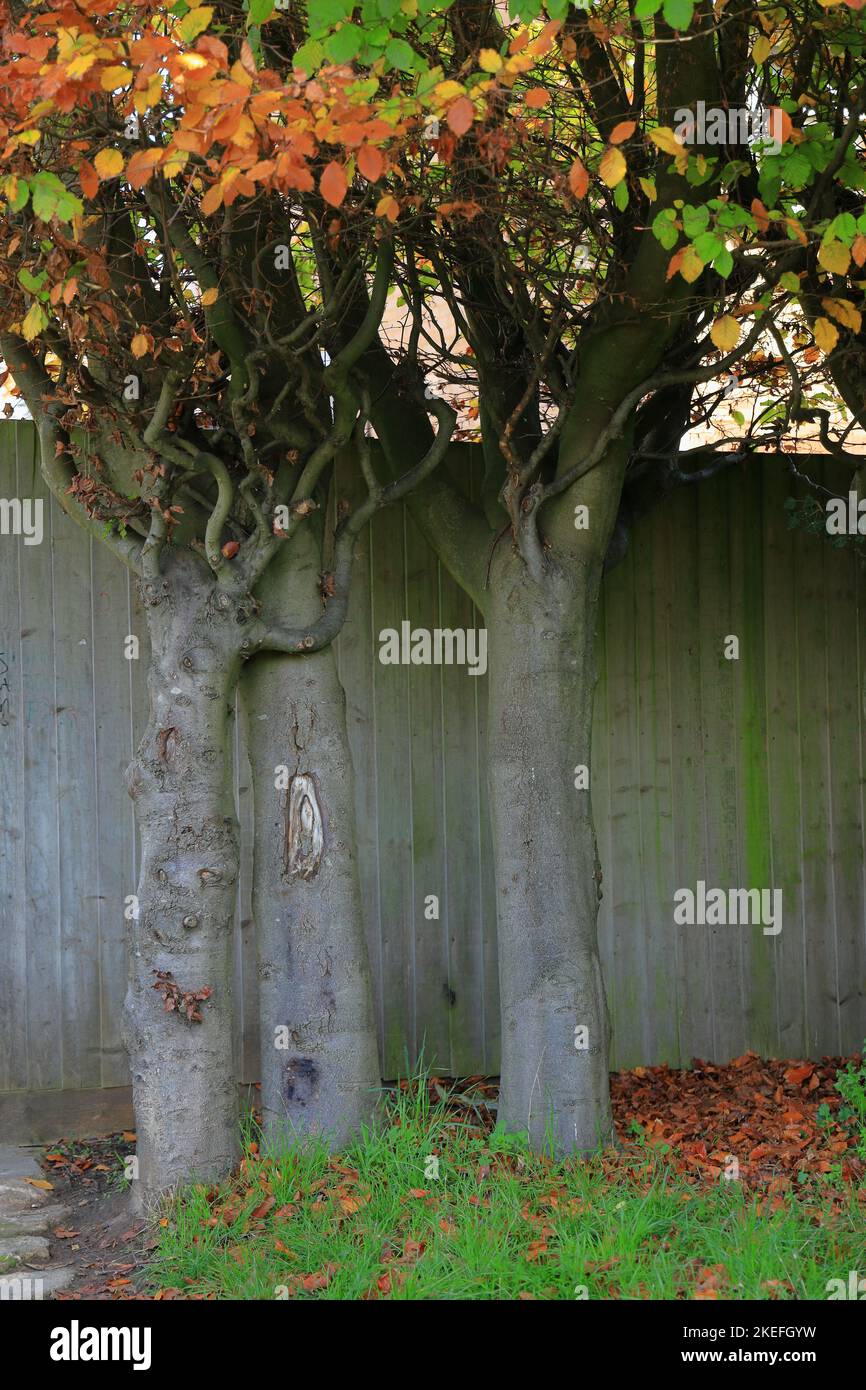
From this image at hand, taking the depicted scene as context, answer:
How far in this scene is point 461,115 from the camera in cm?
365

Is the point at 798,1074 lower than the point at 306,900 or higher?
lower

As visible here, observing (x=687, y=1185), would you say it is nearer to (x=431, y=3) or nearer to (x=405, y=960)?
(x=405, y=960)

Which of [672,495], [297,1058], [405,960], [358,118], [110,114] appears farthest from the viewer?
[672,495]

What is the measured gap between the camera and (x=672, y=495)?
6.93 m

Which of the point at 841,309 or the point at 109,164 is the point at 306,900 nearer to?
the point at 109,164

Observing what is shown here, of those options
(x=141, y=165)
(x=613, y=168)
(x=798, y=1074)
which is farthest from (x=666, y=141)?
(x=798, y=1074)

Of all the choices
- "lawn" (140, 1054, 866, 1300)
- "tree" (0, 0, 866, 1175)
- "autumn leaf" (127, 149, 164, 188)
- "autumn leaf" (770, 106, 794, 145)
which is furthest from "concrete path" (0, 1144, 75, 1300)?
"autumn leaf" (770, 106, 794, 145)

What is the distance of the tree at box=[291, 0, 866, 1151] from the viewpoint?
16.4 feet

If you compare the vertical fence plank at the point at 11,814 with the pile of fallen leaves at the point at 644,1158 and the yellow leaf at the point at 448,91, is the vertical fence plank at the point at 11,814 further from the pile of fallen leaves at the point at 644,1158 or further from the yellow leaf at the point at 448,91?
the yellow leaf at the point at 448,91

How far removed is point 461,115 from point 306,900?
289 centimetres

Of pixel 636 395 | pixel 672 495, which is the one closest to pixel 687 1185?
pixel 636 395

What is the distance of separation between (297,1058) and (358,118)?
3.35 metres

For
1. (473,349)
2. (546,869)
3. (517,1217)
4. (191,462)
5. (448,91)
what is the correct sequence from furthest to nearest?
(473,349) < (546,869) < (191,462) < (517,1217) < (448,91)

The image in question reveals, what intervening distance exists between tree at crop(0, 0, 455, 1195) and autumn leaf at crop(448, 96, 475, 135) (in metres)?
1.04
